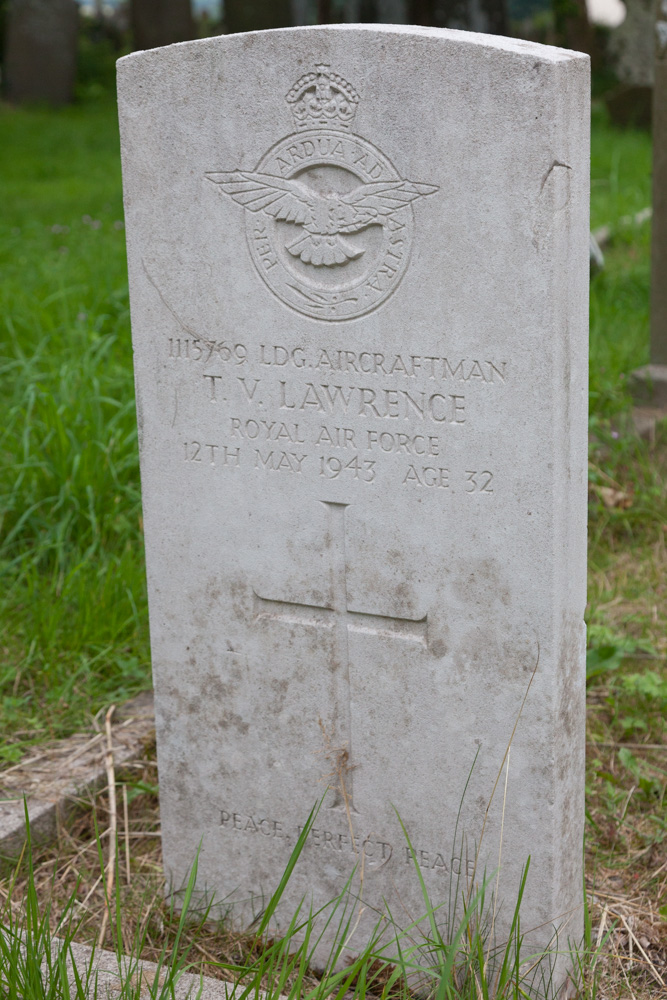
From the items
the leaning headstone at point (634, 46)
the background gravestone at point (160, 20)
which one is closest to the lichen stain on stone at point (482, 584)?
the background gravestone at point (160, 20)

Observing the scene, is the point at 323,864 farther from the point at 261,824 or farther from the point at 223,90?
the point at 223,90

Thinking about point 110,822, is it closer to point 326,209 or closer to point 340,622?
point 340,622

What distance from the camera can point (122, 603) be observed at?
3.01 m

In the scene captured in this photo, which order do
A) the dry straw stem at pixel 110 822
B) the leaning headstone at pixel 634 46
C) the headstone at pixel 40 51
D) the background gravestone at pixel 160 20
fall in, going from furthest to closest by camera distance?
the headstone at pixel 40 51 → the leaning headstone at pixel 634 46 → the background gravestone at pixel 160 20 → the dry straw stem at pixel 110 822

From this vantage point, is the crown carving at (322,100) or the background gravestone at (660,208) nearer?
the crown carving at (322,100)

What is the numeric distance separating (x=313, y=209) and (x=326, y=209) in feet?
0.08

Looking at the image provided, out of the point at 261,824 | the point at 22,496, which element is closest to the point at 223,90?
the point at 261,824

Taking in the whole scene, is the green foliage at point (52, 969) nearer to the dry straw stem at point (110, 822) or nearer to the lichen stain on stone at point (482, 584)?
the dry straw stem at point (110, 822)

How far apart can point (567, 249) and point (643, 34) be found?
45.5ft

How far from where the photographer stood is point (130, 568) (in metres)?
3.10

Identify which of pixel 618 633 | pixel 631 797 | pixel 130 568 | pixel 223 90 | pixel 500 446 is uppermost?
pixel 223 90

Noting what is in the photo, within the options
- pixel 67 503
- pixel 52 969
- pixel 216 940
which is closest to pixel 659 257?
pixel 67 503

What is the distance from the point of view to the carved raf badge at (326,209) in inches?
69.5

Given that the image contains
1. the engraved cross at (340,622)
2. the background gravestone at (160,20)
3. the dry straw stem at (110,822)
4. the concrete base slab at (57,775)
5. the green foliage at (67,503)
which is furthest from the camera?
the background gravestone at (160,20)
